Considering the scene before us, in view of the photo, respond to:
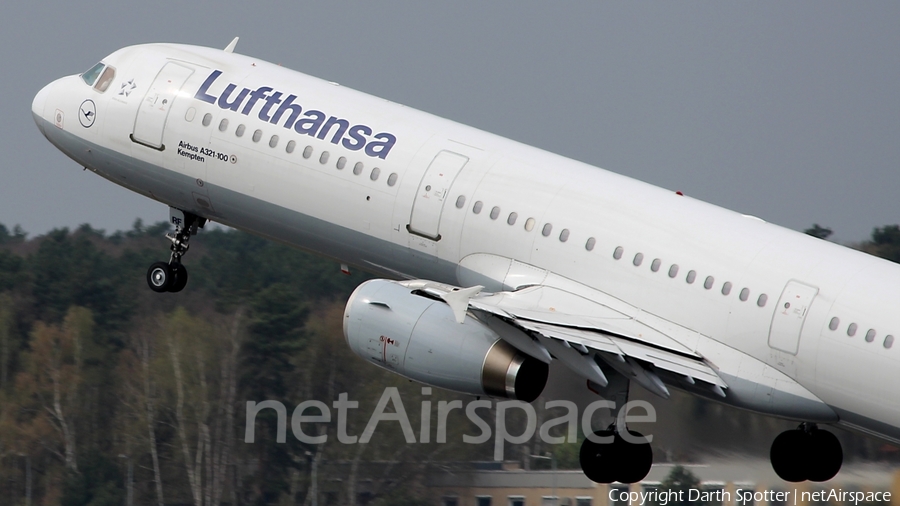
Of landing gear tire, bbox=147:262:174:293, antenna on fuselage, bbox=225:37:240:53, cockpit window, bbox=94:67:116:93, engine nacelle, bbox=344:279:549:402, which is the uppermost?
antenna on fuselage, bbox=225:37:240:53

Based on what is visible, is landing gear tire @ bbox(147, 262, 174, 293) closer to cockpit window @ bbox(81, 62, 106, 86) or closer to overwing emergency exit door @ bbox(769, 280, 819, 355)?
cockpit window @ bbox(81, 62, 106, 86)

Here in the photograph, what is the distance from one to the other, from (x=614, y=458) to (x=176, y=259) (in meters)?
9.77

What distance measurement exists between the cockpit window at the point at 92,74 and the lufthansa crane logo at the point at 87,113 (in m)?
0.43

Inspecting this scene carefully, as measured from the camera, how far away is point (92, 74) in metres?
28.7

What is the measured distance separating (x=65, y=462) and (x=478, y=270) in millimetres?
33529

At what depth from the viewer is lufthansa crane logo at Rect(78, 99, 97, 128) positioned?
2827 cm

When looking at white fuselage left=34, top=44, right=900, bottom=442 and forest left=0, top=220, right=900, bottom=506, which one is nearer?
white fuselage left=34, top=44, right=900, bottom=442

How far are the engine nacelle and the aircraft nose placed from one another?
391 inches

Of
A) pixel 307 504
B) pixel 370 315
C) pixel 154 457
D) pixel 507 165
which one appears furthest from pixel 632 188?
pixel 154 457

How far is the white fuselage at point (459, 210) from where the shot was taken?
22.1m

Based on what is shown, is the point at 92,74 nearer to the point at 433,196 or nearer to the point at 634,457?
the point at 433,196

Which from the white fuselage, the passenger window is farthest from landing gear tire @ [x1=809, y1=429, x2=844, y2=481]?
the passenger window

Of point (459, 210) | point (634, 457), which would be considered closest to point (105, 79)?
point (459, 210)

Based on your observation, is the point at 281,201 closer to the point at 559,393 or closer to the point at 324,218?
the point at 324,218
